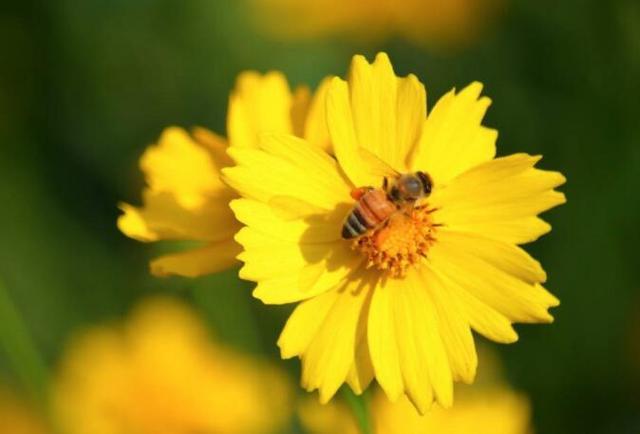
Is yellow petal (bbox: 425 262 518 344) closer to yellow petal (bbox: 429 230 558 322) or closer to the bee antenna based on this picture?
yellow petal (bbox: 429 230 558 322)

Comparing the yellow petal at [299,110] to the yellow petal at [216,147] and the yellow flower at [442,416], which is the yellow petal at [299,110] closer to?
the yellow petal at [216,147]

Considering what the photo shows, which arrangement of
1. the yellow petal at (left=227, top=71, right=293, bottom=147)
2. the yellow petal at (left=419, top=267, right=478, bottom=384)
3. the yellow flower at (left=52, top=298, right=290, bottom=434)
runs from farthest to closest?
the yellow flower at (left=52, top=298, right=290, bottom=434), the yellow petal at (left=227, top=71, right=293, bottom=147), the yellow petal at (left=419, top=267, right=478, bottom=384)

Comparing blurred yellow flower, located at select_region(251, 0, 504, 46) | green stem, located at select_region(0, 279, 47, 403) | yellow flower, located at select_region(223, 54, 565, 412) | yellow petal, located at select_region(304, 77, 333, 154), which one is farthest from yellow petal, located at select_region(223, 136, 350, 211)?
blurred yellow flower, located at select_region(251, 0, 504, 46)

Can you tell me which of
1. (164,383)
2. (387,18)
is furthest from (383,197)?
(387,18)

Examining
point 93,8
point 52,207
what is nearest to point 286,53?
point 93,8

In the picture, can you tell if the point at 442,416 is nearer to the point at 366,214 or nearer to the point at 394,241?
the point at 394,241

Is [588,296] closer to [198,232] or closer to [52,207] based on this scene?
[198,232]
